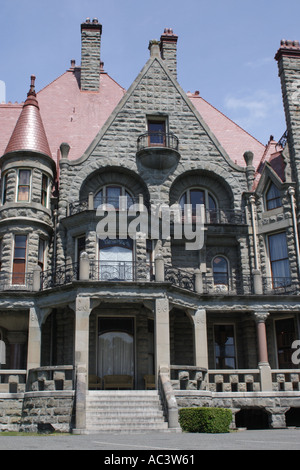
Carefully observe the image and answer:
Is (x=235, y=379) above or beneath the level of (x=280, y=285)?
beneath

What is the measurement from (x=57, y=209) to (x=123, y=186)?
3636 millimetres

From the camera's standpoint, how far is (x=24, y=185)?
84.8 feet

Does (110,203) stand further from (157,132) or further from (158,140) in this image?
(157,132)

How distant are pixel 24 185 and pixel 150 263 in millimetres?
7491

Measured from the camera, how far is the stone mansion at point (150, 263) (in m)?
21.0

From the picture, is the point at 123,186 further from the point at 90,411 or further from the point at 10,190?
the point at 90,411

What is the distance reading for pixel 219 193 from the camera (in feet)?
91.2

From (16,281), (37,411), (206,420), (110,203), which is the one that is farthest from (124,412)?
(110,203)

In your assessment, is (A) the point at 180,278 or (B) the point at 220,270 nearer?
(A) the point at 180,278

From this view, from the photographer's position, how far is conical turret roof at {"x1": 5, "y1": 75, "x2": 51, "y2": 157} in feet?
86.1

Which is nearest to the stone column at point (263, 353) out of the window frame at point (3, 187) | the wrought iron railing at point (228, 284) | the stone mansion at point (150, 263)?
the stone mansion at point (150, 263)

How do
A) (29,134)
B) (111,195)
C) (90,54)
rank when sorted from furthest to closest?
(90,54)
(111,195)
(29,134)
